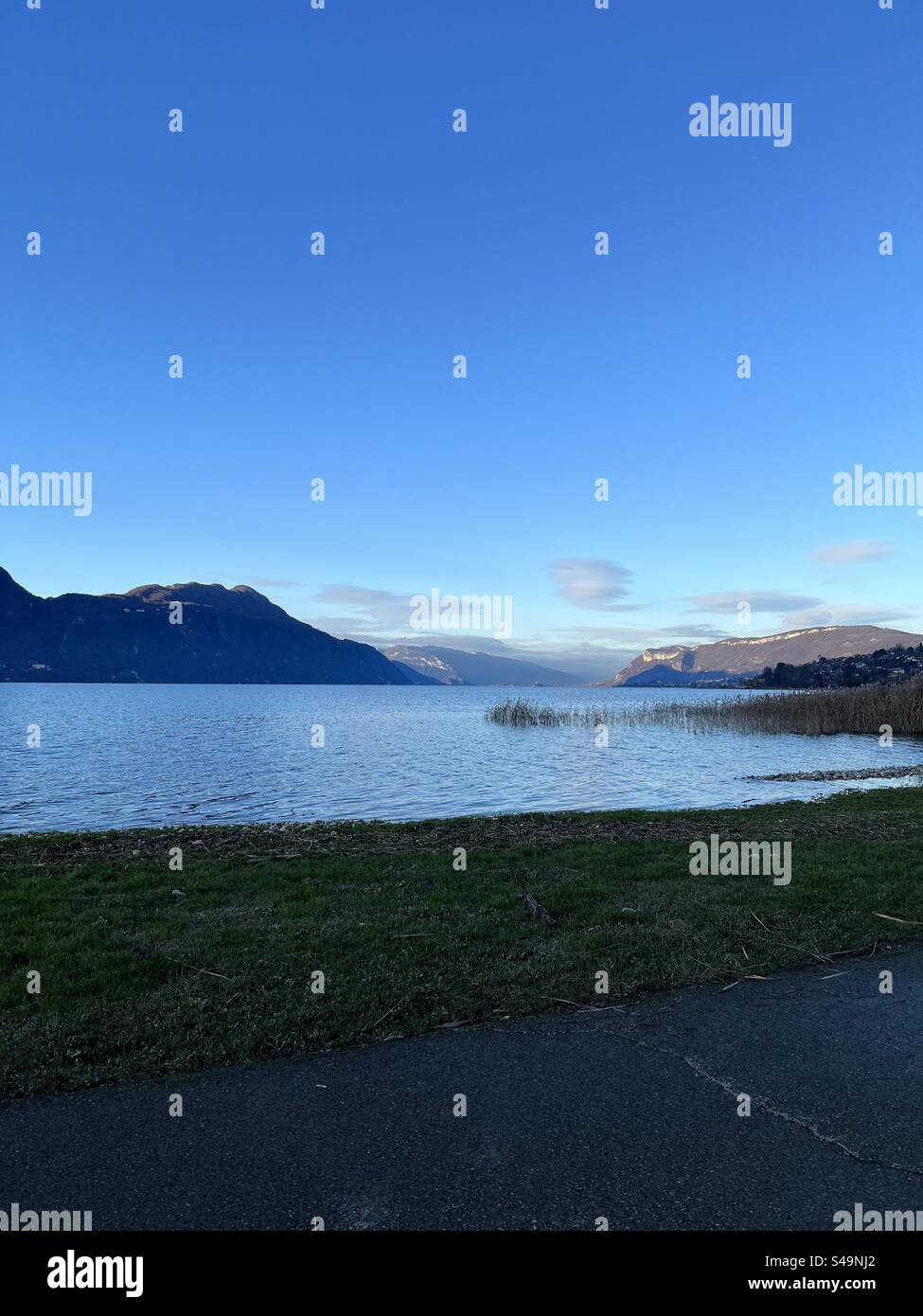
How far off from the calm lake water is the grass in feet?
30.5

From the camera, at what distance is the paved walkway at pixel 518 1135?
4.38 meters

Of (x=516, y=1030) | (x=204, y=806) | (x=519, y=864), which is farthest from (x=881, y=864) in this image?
(x=204, y=806)

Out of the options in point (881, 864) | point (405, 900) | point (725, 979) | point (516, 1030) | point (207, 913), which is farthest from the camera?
point (881, 864)

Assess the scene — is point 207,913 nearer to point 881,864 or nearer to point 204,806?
A: point 881,864

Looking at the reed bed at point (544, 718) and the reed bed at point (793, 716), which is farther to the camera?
the reed bed at point (544, 718)

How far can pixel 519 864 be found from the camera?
47.2 feet

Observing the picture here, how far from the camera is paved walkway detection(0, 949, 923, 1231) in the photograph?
4.38 meters

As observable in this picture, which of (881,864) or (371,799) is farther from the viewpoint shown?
(371,799)

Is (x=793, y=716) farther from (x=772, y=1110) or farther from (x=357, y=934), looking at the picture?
(x=772, y=1110)

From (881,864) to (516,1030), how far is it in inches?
399

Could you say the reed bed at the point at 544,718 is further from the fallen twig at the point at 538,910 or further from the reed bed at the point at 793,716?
the fallen twig at the point at 538,910

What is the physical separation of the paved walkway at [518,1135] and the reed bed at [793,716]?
54.5 m

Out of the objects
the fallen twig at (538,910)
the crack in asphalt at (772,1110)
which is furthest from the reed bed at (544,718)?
the crack in asphalt at (772,1110)

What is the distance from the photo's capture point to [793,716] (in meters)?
65.2
